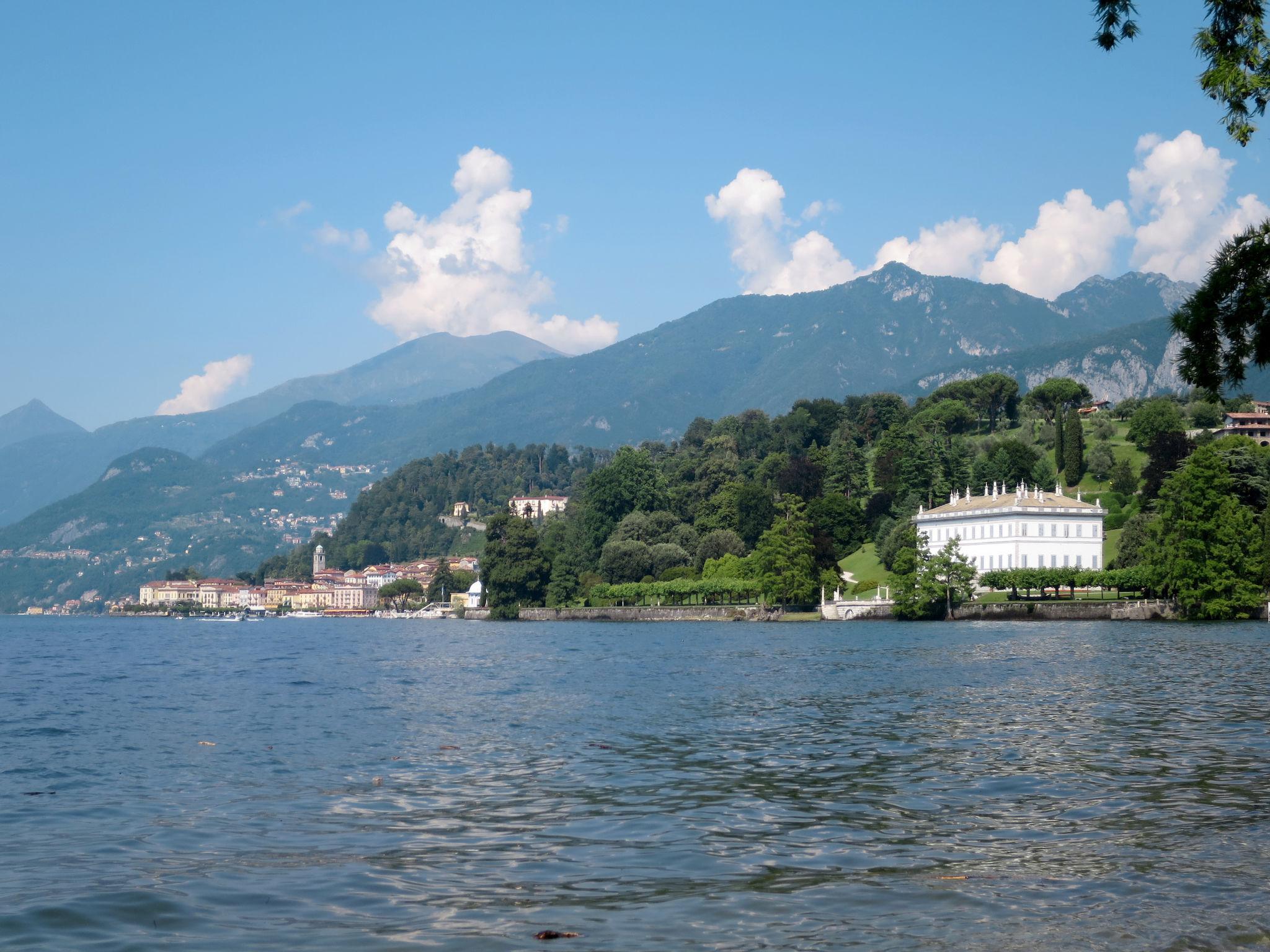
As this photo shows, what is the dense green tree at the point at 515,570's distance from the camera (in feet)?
409

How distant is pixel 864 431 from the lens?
17925 centimetres

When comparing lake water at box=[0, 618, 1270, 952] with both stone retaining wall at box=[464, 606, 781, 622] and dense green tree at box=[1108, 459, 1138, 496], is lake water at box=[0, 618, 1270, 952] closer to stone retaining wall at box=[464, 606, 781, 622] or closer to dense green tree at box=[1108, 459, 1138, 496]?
stone retaining wall at box=[464, 606, 781, 622]

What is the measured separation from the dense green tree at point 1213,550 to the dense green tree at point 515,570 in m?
65.6

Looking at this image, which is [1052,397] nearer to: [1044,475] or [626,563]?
[1044,475]

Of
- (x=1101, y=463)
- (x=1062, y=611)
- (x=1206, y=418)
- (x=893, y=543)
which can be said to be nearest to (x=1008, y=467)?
(x=1101, y=463)

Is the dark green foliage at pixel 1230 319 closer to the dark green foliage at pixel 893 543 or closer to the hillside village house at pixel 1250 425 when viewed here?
the dark green foliage at pixel 893 543

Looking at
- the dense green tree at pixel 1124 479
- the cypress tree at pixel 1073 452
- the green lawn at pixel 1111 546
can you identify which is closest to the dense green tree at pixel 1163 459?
the green lawn at pixel 1111 546

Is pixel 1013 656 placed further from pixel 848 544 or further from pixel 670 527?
pixel 670 527

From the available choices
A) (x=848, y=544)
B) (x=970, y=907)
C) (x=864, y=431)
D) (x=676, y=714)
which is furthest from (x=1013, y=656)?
(x=864, y=431)

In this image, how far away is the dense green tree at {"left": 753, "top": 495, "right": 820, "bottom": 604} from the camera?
3942 inches

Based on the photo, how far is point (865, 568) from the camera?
388 feet

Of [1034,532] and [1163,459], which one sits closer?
[1034,532]

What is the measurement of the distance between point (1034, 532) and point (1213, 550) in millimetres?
39123

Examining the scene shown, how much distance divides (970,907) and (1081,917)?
2.60ft
